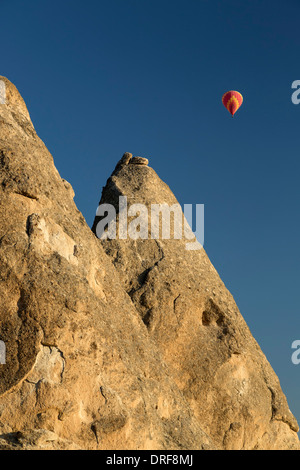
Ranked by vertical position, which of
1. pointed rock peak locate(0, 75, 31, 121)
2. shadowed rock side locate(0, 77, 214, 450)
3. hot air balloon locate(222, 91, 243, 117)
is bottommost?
shadowed rock side locate(0, 77, 214, 450)

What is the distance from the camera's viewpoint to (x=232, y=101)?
1253 inches

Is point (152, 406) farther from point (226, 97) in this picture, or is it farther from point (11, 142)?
point (226, 97)

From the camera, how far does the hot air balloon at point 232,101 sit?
31.8 meters

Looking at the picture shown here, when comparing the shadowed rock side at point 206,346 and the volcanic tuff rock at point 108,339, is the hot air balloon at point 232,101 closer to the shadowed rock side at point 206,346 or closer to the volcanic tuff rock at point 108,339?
the volcanic tuff rock at point 108,339

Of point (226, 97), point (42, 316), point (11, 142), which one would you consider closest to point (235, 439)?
point (42, 316)

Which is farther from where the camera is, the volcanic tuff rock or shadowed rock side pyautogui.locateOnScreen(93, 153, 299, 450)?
shadowed rock side pyautogui.locateOnScreen(93, 153, 299, 450)

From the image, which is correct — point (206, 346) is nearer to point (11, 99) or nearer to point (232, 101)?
point (11, 99)

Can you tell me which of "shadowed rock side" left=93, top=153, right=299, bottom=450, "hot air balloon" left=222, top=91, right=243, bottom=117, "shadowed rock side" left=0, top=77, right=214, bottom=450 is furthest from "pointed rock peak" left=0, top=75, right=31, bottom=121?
"hot air balloon" left=222, top=91, right=243, bottom=117

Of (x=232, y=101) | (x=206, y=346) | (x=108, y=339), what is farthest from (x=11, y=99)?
(x=232, y=101)

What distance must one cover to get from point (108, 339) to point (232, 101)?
2157cm

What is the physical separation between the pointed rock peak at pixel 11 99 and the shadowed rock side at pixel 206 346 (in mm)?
3482

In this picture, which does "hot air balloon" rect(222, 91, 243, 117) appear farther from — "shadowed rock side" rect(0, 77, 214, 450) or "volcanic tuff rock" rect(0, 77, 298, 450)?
"shadowed rock side" rect(0, 77, 214, 450)

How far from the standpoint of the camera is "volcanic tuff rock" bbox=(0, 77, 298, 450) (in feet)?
36.6

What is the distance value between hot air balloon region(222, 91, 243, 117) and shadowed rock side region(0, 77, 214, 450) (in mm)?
19262
